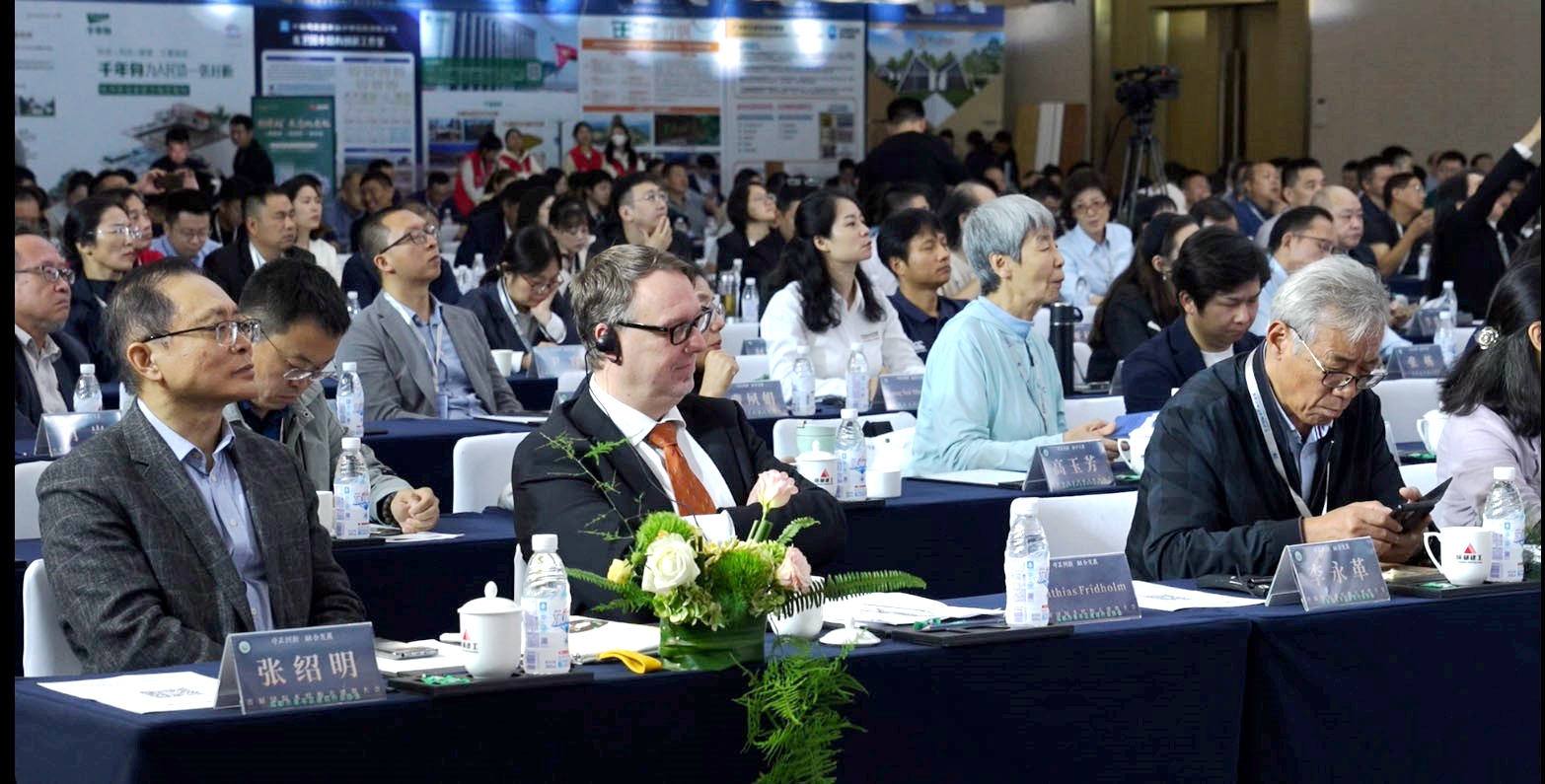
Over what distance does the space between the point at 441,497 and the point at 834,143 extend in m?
12.6

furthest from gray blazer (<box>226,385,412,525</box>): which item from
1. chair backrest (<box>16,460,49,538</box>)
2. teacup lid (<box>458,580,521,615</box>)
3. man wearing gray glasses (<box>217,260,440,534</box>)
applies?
teacup lid (<box>458,580,521,615</box>)

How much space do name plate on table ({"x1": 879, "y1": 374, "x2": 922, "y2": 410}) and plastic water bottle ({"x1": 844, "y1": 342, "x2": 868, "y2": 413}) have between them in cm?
7

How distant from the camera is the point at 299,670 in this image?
243cm

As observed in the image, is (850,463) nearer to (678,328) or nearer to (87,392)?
(678,328)

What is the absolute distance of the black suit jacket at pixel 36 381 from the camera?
5578 millimetres

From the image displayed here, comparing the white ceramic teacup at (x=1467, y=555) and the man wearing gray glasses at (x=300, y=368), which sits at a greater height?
the man wearing gray glasses at (x=300, y=368)

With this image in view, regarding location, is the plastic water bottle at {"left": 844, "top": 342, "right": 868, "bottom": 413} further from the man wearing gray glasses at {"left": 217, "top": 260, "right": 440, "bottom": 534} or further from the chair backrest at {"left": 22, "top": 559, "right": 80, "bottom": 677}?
the chair backrest at {"left": 22, "top": 559, "right": 80, "bottom": 677}

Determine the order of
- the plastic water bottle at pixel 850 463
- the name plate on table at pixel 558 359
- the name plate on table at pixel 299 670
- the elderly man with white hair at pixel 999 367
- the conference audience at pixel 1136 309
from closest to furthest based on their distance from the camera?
the name plate on table at pixel 299 670
the plastic water bottle at pixel 850 463
the elderly man with white hair at pixel 999 367
the conference audience at pixel 1136 309
the name plate on table at pixel 558 359

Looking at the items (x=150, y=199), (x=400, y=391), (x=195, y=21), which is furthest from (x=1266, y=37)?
(x=400, y=391)

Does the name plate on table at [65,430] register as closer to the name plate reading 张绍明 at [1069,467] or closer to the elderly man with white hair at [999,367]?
the elderly man with white hair at [999,367]

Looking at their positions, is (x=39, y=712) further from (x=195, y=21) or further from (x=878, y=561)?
(x=195, y=21)

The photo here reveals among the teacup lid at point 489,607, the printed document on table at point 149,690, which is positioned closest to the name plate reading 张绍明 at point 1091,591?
the teacup lid at point 489,607

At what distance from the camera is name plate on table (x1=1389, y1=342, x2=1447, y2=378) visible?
22.4 feet

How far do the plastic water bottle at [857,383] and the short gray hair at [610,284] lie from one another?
114 inches
